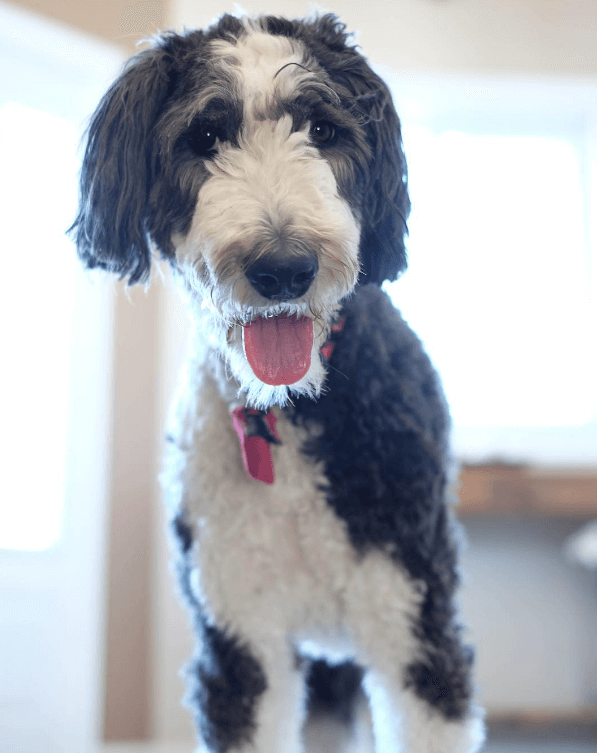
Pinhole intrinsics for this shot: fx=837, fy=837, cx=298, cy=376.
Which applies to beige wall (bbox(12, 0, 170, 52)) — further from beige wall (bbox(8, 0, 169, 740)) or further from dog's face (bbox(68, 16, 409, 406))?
dog's face (bbox(68, 16, 409, 406))

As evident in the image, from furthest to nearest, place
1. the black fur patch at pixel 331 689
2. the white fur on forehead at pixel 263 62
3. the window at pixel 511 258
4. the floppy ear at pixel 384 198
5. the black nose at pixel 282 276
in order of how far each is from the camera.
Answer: the window at pixel 511 258 < the black fur patch at pixel 331 689 < the floppy ear at pixel 384 198 < the white fur on forehead at pixel 263 62 < the black nose at pixel 282 276

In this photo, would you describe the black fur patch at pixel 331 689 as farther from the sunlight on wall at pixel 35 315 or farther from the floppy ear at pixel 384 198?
the sunlight on wall at pixel 35 315

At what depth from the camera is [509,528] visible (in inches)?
116

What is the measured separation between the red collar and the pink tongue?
9 centimetres

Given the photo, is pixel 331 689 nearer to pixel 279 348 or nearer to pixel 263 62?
pixel 279 348

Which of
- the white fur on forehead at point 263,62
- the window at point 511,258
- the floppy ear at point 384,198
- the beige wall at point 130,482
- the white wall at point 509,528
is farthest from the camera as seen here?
the window at point 511,258

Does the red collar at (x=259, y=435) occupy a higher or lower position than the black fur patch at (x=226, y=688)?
higher

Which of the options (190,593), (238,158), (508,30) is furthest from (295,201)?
(508,30)

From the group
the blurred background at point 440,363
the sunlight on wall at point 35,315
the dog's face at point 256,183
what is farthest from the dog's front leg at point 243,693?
the sunlight on wall at point 35,315

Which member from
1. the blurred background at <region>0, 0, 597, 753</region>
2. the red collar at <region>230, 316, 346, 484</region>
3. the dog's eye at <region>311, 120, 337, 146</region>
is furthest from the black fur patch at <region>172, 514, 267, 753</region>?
the blurred background at <region>0, 0, 597, 753</region>

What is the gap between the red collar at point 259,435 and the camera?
Result: 3.70ft

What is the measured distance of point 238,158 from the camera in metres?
1.04

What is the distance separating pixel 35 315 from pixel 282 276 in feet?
5.85

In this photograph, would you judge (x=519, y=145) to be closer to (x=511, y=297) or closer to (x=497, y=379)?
(x=511, y=297)
